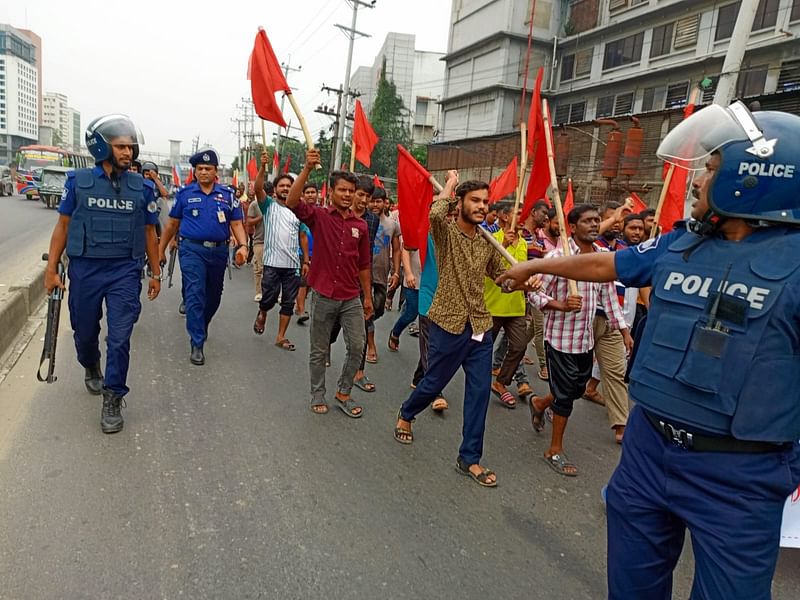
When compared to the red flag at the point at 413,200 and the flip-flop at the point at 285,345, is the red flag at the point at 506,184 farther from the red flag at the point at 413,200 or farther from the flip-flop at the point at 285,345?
the flip-flop at the point at 285,345

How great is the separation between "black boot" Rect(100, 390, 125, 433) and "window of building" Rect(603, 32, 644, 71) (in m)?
29.6

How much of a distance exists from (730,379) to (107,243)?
11.9 ft

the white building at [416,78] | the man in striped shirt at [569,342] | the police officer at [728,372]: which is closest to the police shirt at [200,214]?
the man in striped shirt at [569,342]

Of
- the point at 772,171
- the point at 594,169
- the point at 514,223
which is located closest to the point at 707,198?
the point at 772,171

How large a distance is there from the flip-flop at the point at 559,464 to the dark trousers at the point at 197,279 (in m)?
3.30

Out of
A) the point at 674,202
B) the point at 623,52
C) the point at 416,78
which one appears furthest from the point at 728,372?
the point at 416,78

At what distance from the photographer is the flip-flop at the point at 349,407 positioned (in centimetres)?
425

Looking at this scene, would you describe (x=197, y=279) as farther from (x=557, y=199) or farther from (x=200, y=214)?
(x=557, y=199)

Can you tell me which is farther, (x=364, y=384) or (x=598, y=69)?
(x=598, y=69)

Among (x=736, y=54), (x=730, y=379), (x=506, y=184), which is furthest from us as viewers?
(x=736, y=54)

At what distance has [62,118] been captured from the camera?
16362 cm

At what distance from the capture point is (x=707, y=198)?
1594 mm

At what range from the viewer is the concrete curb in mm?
5082

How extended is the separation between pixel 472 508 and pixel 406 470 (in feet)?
1.73
